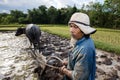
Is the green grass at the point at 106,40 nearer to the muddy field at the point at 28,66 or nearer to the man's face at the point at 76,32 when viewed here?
the muddy field at the point at 28,66

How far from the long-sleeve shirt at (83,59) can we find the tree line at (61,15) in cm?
3253


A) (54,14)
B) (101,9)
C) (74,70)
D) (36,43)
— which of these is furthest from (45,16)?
(74,70)

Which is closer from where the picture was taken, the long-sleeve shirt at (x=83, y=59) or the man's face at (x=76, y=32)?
the long-sleeve shirt at (x=83, y=59)

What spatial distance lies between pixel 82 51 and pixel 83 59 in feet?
0.28

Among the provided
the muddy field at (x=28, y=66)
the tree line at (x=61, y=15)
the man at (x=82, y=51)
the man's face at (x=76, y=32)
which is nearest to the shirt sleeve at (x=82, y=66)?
the man at (x=82, y=51)

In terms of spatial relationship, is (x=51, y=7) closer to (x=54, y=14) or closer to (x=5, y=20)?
(x=54, y=14)

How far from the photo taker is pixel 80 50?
96.0 inches

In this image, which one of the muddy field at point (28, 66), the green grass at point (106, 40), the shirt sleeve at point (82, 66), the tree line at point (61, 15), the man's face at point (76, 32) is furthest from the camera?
the tree line at point (61, 15)

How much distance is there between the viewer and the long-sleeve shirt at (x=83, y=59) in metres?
2.40

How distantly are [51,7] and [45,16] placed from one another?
12.5ft

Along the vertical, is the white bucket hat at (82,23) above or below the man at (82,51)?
above

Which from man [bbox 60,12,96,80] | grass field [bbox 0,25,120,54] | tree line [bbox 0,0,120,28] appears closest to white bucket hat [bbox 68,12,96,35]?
man [bbox 60,12,96,80]

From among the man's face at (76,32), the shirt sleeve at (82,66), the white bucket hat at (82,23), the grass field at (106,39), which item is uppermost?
the white bucket hat at (82,23)

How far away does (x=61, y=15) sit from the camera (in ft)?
167
